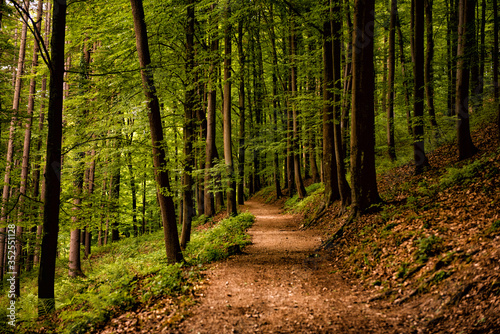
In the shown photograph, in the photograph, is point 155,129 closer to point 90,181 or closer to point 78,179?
point 78,179

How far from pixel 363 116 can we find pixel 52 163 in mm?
8162

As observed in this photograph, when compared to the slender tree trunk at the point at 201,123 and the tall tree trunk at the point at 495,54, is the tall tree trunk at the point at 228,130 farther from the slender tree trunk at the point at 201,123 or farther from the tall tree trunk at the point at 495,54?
the tall tree trunk at the point at 495,54

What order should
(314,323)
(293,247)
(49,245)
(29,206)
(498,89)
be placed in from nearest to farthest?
1. (314,323)
2. (49,245)
3. (29,206)
4. (293,247)
5. (498,89)

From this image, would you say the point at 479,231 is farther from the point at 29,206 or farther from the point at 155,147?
the point at 29,206

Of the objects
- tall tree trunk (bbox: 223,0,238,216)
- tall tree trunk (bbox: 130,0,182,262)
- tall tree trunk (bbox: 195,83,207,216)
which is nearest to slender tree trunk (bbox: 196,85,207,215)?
tall tree trunk (bbox: 195,83,207,216)

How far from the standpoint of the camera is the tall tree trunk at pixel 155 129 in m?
7.26

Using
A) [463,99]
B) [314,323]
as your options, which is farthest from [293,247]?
[463,99]

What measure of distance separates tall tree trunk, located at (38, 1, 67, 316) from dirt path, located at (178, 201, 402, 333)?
11.4 ft

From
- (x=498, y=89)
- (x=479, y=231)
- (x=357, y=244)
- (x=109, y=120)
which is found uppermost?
(x=498, y=89)

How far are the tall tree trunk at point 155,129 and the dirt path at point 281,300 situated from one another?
4.74 feet

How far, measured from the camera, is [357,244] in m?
7.46

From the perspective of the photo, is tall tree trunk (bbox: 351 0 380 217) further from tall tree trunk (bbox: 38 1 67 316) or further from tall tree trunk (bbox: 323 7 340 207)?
tall tree trunk (bbox: 38 1 67 316)

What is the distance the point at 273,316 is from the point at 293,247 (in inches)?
183

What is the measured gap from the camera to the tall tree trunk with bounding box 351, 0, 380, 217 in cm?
867
